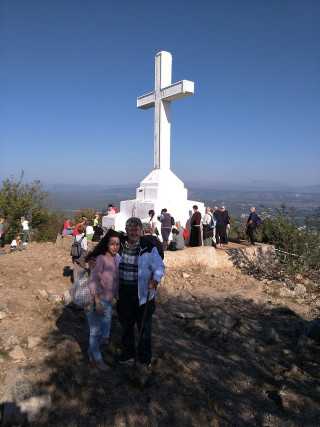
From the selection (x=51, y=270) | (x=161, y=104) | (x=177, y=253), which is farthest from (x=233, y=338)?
(x=161, y=104)

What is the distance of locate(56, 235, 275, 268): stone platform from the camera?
336 inches

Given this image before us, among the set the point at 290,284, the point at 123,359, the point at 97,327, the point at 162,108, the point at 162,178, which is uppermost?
the point at 162,108

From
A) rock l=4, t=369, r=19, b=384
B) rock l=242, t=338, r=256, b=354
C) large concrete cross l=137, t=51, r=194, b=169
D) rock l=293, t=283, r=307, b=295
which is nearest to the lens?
rock l=4, t=369, r=19, b=384

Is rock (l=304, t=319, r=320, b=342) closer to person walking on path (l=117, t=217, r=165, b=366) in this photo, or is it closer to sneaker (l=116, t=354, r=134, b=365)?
person walking on path (l=117, t=217, r=165, b=366)

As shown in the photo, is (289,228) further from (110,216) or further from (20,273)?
(20,273)

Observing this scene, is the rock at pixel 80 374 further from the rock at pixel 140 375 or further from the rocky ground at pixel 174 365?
the rock at pixel 140 375

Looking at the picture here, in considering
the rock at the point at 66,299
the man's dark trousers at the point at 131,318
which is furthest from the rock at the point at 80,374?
the rock at the point at 66,299

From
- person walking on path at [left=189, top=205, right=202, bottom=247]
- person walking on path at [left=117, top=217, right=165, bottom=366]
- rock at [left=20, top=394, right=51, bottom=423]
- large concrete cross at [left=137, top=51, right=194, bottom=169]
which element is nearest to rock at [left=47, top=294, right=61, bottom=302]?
person walking on path at [left=117, top=217, right=165, bottom=366]

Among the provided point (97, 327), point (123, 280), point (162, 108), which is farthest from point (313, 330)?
point (162, 108)

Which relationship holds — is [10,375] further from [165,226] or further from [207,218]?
[207,218]

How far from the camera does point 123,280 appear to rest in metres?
3.50

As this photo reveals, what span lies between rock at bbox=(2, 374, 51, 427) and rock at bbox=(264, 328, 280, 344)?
3.43 meters

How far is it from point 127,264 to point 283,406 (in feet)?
7.05

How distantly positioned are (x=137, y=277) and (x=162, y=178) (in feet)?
22.4
